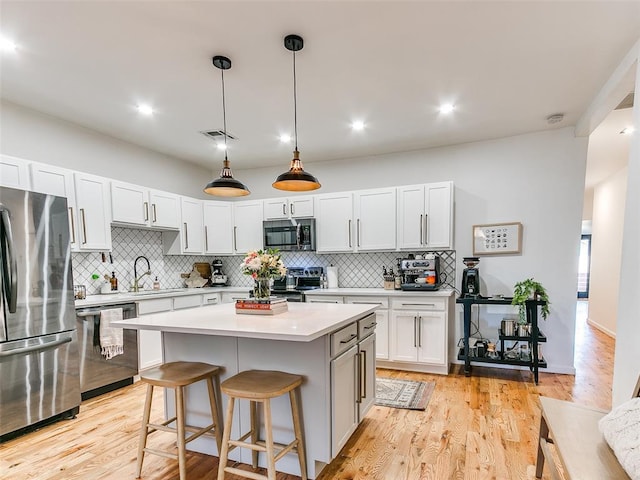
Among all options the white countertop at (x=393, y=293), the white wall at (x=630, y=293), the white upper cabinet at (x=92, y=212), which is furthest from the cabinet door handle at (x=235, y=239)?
the white wall at (x=630, y=293)

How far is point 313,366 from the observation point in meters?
2.01

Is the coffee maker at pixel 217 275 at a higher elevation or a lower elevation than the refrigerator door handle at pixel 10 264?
lower

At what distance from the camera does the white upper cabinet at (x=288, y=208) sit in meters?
4.64

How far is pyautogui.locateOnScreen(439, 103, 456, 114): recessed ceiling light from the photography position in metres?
3.16

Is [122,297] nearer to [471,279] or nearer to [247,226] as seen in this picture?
[247,226]

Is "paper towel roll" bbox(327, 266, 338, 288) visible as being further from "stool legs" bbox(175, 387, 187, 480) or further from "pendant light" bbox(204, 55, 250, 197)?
"stool legs" bbox(175, 387, 187, 480)

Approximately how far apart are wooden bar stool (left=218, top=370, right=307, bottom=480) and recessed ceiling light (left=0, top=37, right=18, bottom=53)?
2.55 metres

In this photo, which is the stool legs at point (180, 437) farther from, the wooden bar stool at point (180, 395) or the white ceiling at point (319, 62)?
the white ceiling at point (319, 62)

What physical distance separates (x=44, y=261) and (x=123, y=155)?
1879mm

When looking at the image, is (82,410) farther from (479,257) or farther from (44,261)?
(479,257)

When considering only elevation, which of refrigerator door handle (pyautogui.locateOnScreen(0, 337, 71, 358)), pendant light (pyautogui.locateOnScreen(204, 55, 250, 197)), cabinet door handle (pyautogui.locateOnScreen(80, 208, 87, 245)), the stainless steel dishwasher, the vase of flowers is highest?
pendant light (pyautogui.locateOnScreen(204, 55, 250, 197))

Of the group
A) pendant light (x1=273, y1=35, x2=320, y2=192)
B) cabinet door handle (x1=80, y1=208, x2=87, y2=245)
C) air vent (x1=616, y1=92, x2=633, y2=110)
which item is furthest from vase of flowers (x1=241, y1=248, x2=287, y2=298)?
air vent (x1=616, y1=92, x2=633, y2=110)

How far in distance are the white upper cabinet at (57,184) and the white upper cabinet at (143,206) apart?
0.42 metres

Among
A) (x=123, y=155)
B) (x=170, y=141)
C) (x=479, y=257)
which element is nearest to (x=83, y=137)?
(x=123, y=155)
